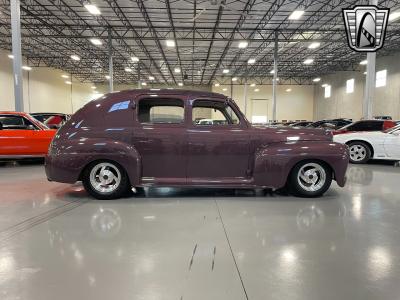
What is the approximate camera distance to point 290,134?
514cm

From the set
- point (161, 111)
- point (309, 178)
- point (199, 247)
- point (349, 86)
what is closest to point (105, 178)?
point (161, 111)

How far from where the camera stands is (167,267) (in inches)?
109

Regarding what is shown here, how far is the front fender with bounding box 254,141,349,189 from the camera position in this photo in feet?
16.2

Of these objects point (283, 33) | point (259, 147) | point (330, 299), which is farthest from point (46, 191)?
point (283, 33)

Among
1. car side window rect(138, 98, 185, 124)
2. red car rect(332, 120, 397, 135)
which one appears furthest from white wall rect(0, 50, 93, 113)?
red car rect(332, 120, 397, 135)

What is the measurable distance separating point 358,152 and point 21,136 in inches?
371

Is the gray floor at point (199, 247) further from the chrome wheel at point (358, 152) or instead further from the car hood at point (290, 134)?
the chrome wheel at point (358, 152)

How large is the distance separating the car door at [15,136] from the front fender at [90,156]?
13.9 ft

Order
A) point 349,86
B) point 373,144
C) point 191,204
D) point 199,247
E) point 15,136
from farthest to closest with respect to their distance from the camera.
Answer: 1. point 349,86
2. point 373,144
3. point 15,136
4. point 191,204
5. point 199,247

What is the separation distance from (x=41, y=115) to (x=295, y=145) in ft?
32.7

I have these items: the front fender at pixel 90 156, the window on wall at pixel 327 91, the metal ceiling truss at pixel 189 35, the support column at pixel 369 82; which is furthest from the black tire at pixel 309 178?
the window on wall at pixel 327 91

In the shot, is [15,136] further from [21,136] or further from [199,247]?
[199,247]

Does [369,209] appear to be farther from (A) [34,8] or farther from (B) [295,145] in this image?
(A) [34,8]

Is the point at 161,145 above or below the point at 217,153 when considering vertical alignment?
above
